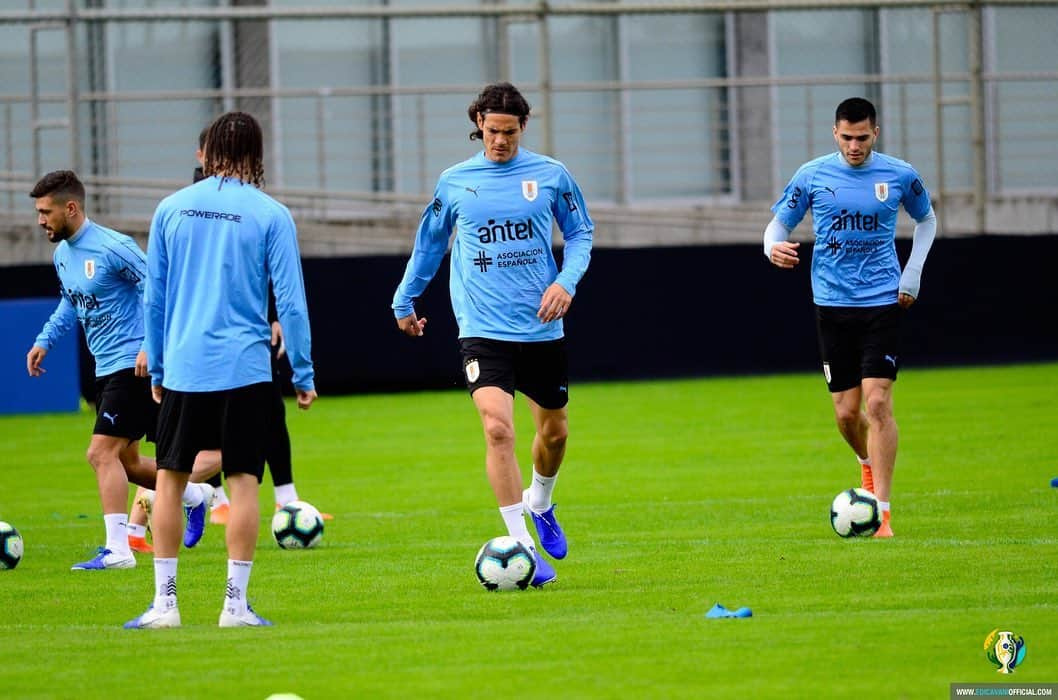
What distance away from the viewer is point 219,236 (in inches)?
279

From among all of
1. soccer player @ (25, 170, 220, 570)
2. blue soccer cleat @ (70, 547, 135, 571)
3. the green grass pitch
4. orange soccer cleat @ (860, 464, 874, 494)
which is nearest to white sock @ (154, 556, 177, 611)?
the green grass pitch

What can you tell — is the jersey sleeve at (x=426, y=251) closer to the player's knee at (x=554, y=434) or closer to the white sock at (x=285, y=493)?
the player's knee at (x=554, y=434)

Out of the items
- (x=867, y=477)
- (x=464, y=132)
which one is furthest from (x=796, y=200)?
(x=464, y=132)

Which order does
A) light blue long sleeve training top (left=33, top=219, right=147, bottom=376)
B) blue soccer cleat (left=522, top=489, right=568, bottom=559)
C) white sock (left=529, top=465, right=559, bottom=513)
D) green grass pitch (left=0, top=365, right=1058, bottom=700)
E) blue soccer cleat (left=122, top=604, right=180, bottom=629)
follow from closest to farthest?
green grass pitch (left=0, top=365, right=1058, bottom=700) < blue soccer cleat (left=122, top=604, right=180, bottom=629) < blue soccer cleat (left=522, top=489, right=568, bottom=559) < white sock (left=529, top=465, right=559, bottom=513) < light blue long sleeve training top (left=33, top=219, right=147, bottom=376)

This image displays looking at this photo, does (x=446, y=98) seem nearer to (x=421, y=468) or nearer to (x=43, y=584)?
(x=421, y=468)

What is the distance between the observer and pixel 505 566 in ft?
26.7

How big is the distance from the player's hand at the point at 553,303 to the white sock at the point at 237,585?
84.2 inches

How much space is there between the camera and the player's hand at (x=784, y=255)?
9820mm

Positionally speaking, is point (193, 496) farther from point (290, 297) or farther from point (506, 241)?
point (290, 297)

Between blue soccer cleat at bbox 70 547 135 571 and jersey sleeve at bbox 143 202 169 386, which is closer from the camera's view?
jersey sleeve at bbox 143 202 169 386

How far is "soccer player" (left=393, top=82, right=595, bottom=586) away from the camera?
8.62 metres

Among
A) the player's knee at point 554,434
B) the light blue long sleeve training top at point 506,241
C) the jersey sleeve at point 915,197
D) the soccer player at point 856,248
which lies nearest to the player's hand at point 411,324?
the light blue long sleeve training top at point 506,241

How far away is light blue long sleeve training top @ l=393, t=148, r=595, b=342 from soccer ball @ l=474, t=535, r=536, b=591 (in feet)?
3.79

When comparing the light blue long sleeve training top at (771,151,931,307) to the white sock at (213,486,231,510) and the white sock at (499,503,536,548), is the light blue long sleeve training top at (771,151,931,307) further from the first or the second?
the white sock at (213,486,231,510)
